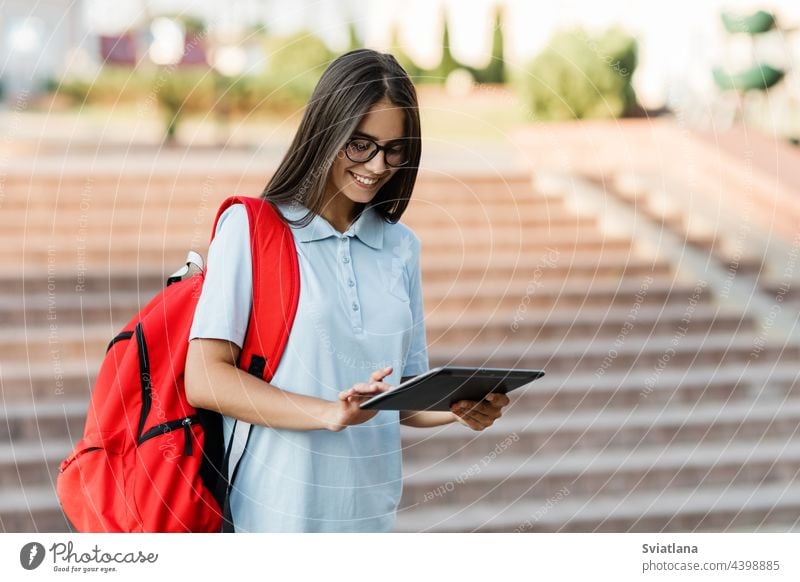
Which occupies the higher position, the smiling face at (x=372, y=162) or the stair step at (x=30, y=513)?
the smiling face at (x=372, y=162)

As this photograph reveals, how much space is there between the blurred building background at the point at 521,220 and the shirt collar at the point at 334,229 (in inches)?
90.9

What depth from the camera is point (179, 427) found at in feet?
5.62

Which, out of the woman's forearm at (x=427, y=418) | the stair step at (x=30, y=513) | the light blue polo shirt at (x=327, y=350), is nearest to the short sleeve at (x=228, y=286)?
the light blue polo shirt at (x=327, y=350)

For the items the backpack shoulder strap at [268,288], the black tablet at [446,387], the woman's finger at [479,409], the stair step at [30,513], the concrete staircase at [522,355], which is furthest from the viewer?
the concrete staircase at [522,355]

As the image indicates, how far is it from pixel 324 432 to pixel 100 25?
25.8 feet

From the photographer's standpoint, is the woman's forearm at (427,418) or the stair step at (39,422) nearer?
the woman's forearm at (427,418)

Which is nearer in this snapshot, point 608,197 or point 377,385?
point 377,385

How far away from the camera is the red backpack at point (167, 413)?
171cm

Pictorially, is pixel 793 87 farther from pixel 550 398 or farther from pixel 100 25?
pixel 100 25

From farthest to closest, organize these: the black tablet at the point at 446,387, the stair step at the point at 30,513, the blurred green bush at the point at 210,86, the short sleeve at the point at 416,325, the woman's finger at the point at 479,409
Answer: the blurred green bush at the point at 210,86, the stair step at the point at 30,513, the short sleeve at the point at 416,325, the woman's finger at the point at 479,409, the black tablet at the point at 446,387

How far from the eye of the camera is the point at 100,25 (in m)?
8.84

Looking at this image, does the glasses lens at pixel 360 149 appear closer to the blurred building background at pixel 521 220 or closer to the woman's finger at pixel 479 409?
the woman's finger at pixel 479 409

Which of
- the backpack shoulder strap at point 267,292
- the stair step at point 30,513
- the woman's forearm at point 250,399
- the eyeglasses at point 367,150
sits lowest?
the stair step at point 30,513
